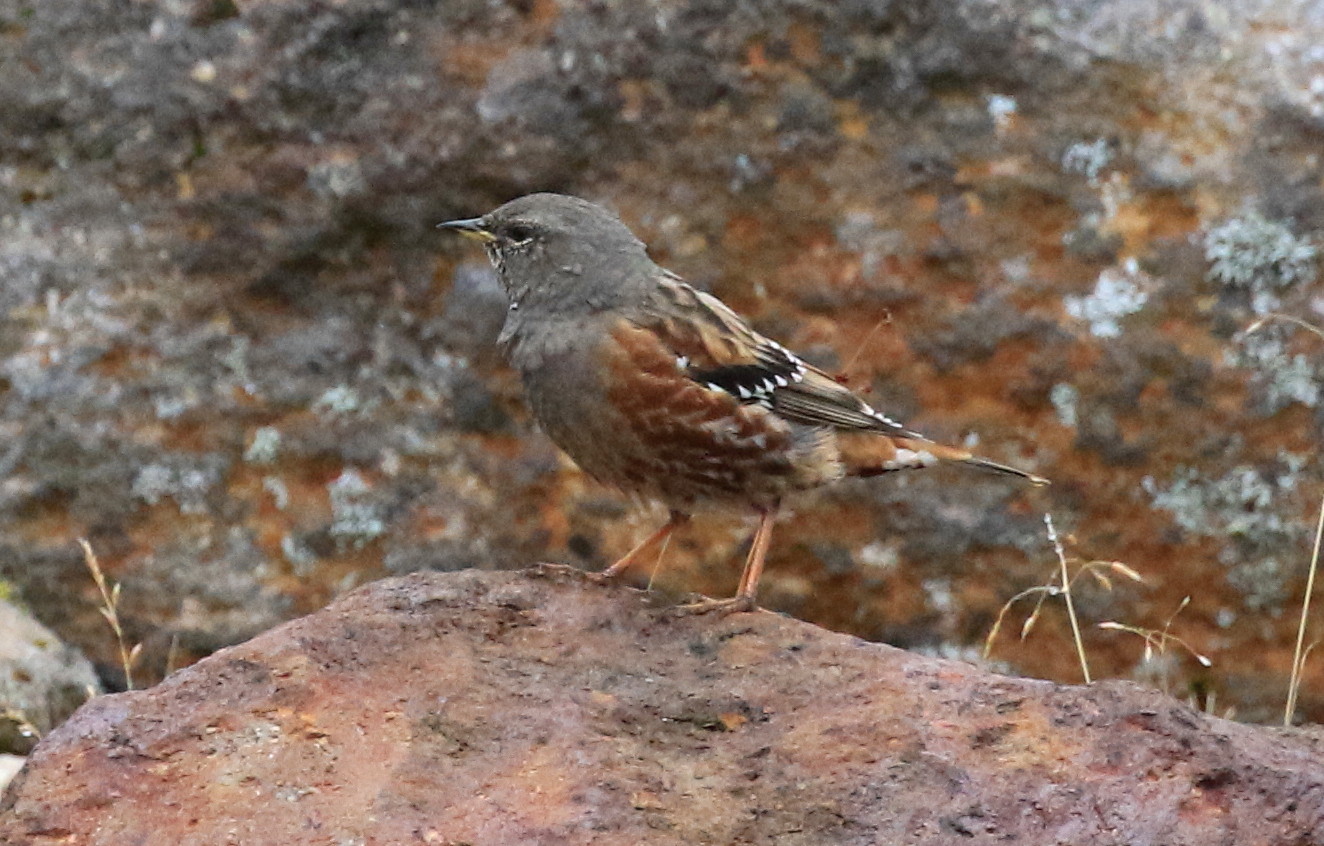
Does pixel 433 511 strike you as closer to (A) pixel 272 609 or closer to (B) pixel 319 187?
(A) pixel 272 609

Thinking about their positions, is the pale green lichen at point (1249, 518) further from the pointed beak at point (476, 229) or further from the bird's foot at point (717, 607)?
the pointed beak at point (476, 229)

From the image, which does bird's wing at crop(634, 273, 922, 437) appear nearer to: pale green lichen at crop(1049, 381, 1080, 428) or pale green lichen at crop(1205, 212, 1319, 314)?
pale green lichen at crop(1049, 381, 1080, 428)

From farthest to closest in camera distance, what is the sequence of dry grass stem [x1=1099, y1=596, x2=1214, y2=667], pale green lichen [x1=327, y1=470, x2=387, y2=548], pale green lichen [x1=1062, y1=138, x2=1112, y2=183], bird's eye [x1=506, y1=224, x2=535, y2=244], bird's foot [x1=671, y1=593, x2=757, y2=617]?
1. pale green lichen [x1=327, y1=470, x2=387, y2=548]
2. pale green lichen [x1=1062, y1=138, x2=1112, y2=183]
3. bird's eye [x1=506, y1=224, x2=535, y2=244]
4. dry grass stem [x1=1099, y1=596, x2=1214, y2=667]
5. bird's foot [x1=671, y1=593, x2=757, y2=617]

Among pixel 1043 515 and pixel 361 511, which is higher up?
pixel 1043 515

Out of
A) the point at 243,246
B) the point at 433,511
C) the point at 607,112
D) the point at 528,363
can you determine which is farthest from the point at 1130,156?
the point at 243,246

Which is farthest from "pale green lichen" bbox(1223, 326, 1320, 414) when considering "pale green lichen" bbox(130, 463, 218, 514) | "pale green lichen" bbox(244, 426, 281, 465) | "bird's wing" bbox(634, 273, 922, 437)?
"pale green lichen" bbox(130, 463, 218, 514)

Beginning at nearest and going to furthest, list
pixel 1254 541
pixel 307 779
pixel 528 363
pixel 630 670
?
1. pixel 307 779
2. pixel 630 670
3. pixel 528 363
4. pixel 1254 541
